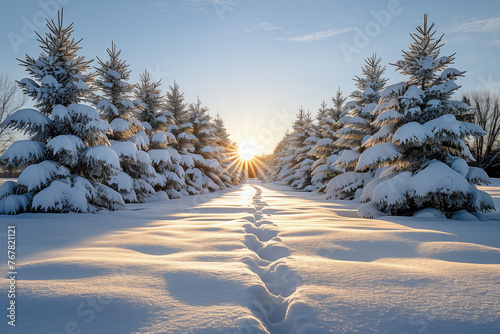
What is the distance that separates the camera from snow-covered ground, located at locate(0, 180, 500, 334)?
6.07ft

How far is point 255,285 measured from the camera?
101 inches

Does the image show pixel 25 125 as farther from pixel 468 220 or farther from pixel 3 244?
pixel 468 220

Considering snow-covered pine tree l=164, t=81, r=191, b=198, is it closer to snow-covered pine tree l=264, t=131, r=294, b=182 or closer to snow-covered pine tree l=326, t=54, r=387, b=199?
snow-covered pine tree l=326, t=54, r=387, b=199

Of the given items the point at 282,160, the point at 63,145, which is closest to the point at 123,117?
the point at 63,145

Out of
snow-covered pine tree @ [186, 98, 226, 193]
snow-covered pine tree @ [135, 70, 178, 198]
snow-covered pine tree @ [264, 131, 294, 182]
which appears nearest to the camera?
snow-covered pine tree @ [135, 70, 178, 198]

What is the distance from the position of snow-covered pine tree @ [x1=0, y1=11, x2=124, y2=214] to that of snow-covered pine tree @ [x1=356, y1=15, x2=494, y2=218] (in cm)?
834

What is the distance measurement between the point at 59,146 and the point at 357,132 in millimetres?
13140

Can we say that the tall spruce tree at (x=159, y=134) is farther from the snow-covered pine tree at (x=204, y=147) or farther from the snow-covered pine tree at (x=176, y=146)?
the snow-covered pine tree at (x=204, y=147)

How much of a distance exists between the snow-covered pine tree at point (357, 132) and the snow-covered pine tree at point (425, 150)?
4462 mm

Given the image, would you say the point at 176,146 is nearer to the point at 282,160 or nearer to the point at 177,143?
the point at 177,143

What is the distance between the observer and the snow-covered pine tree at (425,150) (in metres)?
7.34

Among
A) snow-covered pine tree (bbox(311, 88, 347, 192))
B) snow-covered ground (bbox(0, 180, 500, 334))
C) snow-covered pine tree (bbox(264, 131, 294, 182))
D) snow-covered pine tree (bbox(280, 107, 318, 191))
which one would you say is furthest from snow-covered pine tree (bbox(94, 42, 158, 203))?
snow-covered pine tree (bbox(264, 131, 294, 182))

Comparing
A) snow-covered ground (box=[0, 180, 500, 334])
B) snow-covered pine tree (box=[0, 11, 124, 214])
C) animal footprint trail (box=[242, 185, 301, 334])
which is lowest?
animal footprint trail (box=[242, 185, 301, 334])

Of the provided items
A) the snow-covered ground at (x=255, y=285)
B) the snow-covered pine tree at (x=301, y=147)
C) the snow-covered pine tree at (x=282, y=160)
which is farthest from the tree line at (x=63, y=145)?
the snow-covered pine tree at (x=282, y=160)
